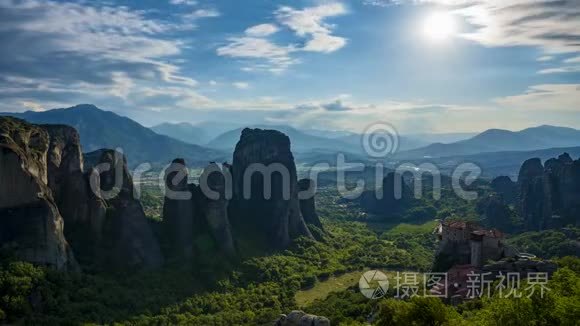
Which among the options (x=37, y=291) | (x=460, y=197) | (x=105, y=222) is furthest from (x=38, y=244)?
(x=460, y=197)

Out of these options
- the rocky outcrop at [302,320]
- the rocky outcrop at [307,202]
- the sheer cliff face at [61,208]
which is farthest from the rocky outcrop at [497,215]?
the rocky outcrop at [302,320]

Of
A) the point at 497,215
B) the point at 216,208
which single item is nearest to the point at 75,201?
the point at 216,208

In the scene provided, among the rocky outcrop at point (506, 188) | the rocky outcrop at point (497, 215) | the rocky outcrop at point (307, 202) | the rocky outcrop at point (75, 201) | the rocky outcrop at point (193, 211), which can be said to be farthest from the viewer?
the rocky outcrop at point (506, 188)

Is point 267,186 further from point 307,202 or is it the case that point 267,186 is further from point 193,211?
point 193,211

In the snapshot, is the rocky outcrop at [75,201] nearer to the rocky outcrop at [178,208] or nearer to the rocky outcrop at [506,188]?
the rocky outcrop at [178,208]

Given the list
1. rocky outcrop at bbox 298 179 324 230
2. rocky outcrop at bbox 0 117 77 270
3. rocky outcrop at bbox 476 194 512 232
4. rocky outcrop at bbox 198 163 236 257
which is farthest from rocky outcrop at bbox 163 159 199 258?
rocky outcrop at bbox 476 194 512 232
